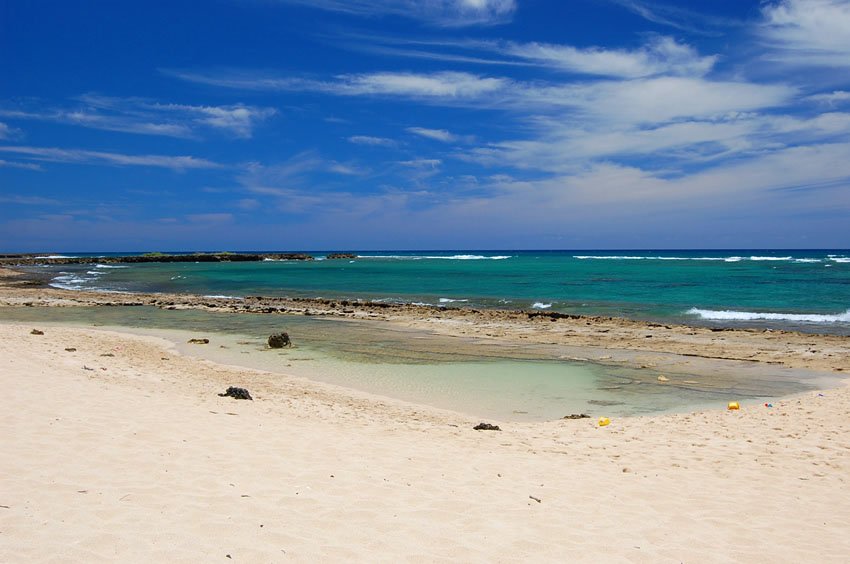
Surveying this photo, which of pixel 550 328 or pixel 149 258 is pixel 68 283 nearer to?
pixel 550 328

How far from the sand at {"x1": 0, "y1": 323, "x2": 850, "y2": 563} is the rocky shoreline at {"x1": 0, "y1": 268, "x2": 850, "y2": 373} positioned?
722 centimetres

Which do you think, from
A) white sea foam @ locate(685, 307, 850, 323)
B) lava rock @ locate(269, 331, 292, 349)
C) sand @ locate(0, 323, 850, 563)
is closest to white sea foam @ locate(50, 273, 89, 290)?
lava rock @ locate(269, 331, 292, 349)

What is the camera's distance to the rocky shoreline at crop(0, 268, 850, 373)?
16.0 metres

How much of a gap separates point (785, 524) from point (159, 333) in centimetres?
1865

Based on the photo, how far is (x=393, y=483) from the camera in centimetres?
567

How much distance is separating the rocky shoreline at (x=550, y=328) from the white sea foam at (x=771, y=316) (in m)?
3.43

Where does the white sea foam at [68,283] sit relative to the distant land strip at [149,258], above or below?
below

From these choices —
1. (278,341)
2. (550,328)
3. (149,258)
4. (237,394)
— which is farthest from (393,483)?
(149,258)

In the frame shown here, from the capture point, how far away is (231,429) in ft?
24.1

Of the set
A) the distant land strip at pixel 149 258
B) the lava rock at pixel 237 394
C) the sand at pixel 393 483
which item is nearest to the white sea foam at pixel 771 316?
the sand at pixel 393 483

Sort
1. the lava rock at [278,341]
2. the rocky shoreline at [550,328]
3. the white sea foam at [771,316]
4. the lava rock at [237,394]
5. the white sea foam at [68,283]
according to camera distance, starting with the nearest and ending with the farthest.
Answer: the lava rock at [237,394], the rocky shoreline at [550,328], the lava rock at [278,341], the white sea foam at [771,316], the white sea foam at [68,283]

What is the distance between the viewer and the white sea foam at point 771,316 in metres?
22.1

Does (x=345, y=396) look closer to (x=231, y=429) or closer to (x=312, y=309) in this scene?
(x=231, y=429)

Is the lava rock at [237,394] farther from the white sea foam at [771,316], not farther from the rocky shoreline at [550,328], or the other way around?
the white sea foam at [771,316]
